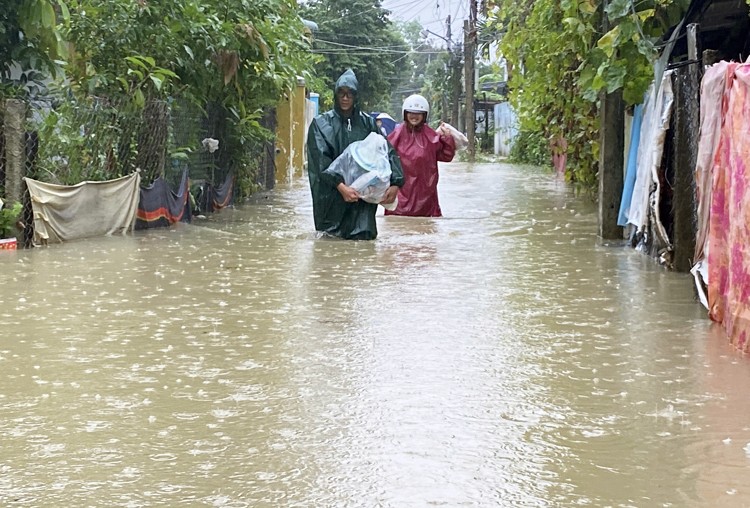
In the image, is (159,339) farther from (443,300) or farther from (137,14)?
(137,14)

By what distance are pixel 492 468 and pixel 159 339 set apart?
292 cm

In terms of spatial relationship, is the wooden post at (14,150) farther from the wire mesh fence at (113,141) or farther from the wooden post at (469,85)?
the wooden post at (469,85)

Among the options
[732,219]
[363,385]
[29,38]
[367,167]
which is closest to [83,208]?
[29,38]

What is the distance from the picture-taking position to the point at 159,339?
634cm

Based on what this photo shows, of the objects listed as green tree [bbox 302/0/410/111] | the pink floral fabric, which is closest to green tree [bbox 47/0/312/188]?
the pink floral fabric

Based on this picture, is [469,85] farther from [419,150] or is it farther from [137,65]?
[137,65]

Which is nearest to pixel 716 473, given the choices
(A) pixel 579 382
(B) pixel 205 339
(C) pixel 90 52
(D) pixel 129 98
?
(A) pixel 579 382

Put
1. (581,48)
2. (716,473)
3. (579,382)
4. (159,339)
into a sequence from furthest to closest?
(581,48), (159,339), (579,382), (716,473)

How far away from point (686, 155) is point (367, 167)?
4.02m

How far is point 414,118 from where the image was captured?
14023 millimetres

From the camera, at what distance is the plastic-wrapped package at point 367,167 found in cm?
1180

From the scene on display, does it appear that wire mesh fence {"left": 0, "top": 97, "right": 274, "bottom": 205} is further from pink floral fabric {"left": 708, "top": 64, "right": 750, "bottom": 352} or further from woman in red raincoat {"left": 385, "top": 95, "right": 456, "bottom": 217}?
pink floral fabric {"left": 708, "top": 64, "right": 750, "bottom": 352}

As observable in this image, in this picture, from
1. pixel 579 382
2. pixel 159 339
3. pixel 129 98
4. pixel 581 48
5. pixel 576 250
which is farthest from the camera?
pixel 129 98

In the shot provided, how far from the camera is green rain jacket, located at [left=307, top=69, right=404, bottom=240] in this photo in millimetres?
11953
